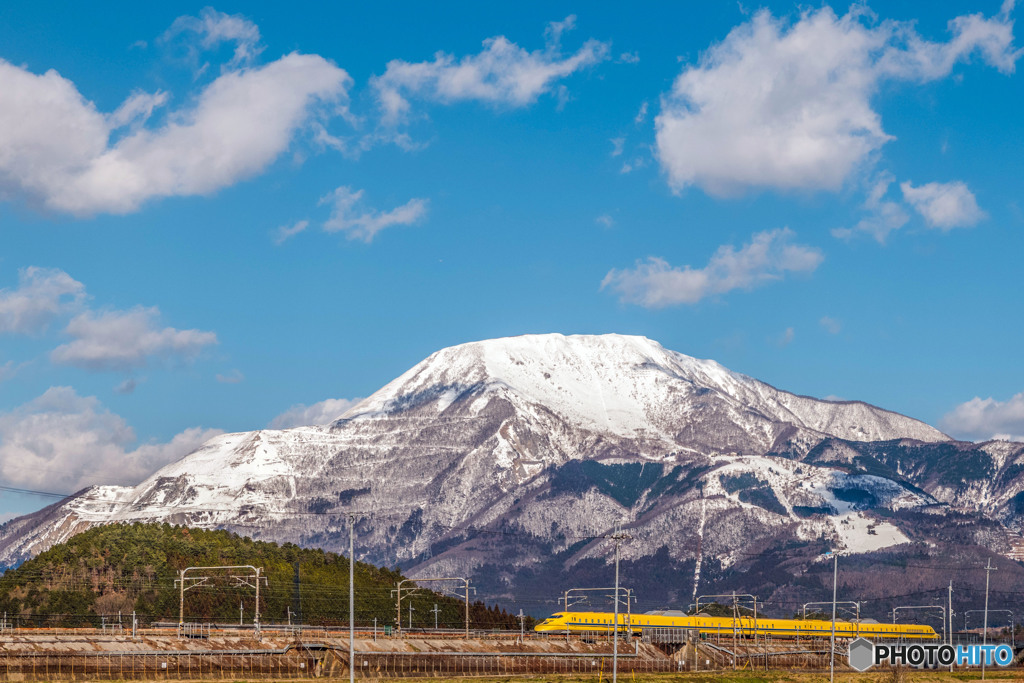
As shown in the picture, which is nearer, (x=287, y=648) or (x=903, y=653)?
(x=903, y=653)

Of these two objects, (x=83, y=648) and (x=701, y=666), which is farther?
(x=701, y=666)

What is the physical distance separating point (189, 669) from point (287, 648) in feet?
41.0

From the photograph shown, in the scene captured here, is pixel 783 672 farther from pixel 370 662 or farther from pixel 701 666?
pixel 370 662

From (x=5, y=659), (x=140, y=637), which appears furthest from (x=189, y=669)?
(x=5, y=659)

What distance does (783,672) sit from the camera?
191625mm

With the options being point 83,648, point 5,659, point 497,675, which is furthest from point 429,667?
point 5,659

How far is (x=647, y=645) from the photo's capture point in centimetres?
19900

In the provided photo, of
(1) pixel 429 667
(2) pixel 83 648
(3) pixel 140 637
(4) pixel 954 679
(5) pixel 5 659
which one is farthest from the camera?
(4) pixel 954 679

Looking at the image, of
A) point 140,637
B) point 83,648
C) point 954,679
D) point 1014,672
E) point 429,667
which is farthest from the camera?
point 1014,672

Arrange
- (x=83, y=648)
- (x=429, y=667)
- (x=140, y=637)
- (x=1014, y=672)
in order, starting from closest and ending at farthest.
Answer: (x=83, y=648) → (x=140, y=637) → (x=429, y=667) → (x=1014, y=672)

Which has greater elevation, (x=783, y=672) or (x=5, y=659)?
(x=5, y=659)

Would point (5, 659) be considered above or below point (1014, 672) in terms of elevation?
above

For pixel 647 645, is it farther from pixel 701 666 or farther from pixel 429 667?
pixel 429 667

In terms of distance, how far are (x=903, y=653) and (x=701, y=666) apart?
292 feet
